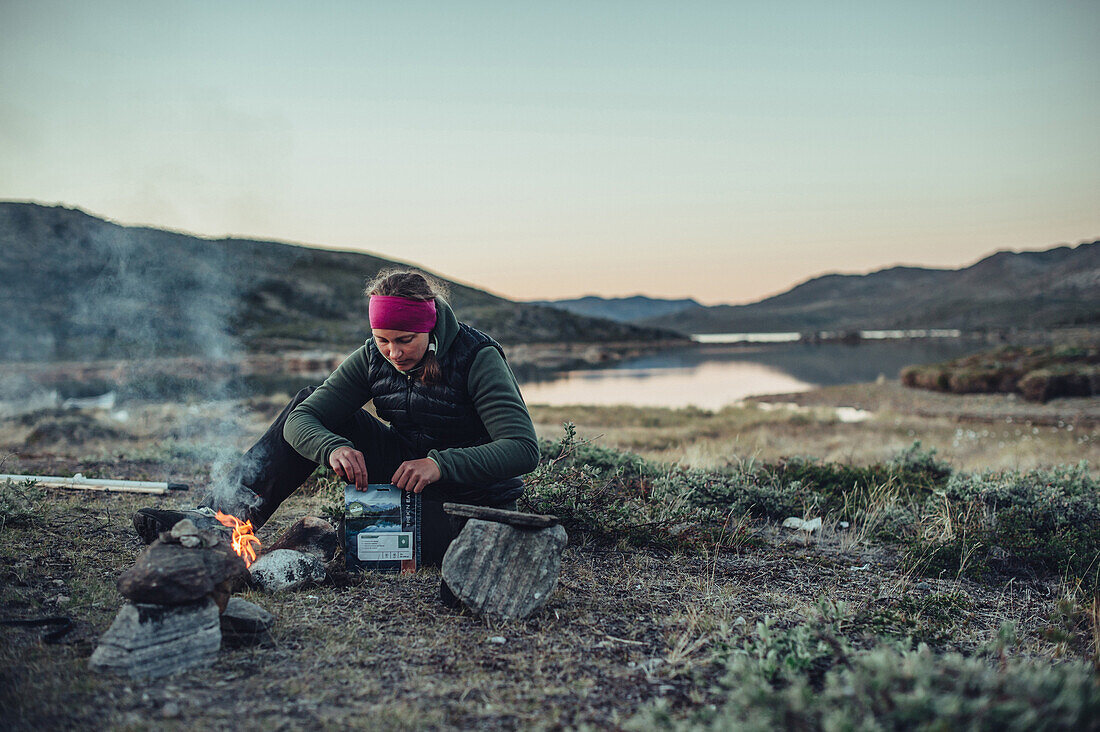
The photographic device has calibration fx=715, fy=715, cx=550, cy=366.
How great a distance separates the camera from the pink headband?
12.6 ft

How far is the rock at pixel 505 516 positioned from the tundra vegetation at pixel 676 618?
491 millimetres

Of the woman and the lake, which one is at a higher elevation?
the woman

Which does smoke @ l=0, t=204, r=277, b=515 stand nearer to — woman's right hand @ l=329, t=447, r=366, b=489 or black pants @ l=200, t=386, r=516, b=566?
black pants @ l=200, t=386, r=516, b=566

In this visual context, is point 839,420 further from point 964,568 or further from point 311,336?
point 311,336

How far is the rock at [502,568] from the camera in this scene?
352 centimetres

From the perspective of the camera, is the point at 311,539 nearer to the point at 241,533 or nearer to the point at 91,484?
the point at 241,533

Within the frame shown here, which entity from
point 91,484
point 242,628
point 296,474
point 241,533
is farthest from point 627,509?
point 91,484

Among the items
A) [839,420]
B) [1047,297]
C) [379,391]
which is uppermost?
[1047,297]

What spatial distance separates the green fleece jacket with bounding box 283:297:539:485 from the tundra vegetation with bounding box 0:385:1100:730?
0.73 m

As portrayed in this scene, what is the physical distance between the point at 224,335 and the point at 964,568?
6319 cm

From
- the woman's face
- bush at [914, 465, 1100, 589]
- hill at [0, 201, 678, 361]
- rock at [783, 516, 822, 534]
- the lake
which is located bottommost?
the lake

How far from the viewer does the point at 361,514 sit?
13.3ft

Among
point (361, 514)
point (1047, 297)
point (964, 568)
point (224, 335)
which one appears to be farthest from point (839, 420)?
point (1047, 297)

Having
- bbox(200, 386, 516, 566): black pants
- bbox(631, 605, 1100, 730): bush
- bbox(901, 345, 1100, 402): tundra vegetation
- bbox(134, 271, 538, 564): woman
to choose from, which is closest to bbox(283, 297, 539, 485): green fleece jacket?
bbox(134, 271, 538, 564): woman
